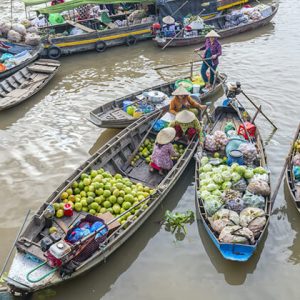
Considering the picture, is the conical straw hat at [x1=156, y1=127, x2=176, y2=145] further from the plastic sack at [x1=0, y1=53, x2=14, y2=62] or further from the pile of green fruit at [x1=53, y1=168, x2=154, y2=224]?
the plastic sack at [x1=0, y1=53, x2=14, y2=62]

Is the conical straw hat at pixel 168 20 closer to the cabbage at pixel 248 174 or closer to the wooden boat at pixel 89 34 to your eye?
the wooden boat at pixel 89 34

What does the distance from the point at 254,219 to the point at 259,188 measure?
0.76 m

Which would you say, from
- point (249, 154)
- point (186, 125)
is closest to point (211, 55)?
point (186, 125)

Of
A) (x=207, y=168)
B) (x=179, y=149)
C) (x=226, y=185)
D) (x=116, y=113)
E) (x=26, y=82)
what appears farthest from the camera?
(x=26, y=82)

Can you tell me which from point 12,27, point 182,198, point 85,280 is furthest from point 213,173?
point 12,27

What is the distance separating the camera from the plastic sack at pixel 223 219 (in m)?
6.45

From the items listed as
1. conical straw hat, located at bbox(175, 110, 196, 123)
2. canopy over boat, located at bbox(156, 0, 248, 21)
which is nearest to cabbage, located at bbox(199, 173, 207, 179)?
conical straw hat, located at bbox(175, 110, 196, 123)

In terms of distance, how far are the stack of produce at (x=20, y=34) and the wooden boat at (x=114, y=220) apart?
7360mm

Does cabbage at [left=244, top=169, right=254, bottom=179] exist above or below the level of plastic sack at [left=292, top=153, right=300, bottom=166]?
above

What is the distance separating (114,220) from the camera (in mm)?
6406

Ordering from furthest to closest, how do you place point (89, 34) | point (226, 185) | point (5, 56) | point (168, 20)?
point (168, 20) < point (89, 34) < point (5, 56) < point (226, 185)

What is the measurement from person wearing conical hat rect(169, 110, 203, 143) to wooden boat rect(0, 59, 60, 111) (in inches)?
215

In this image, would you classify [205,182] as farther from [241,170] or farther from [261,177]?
[261,177]

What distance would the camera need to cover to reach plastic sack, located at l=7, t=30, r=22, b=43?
14797 millimetres
